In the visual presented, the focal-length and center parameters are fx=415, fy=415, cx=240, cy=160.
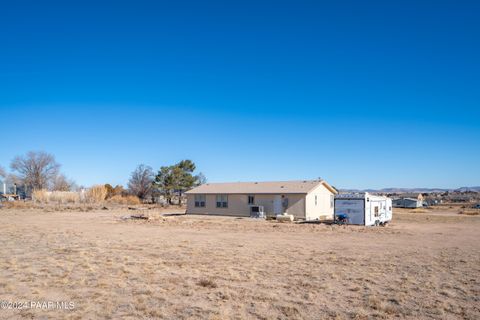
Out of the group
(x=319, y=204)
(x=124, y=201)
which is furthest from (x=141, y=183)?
(x=319, y=204)

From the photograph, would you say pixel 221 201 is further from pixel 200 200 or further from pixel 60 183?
pixel 60 183

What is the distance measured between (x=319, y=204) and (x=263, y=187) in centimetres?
526

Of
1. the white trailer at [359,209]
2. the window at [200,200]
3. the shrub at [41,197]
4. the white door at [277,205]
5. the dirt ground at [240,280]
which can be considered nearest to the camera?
the dirt ground at [240,280]

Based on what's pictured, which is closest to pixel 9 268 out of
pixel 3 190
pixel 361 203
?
pixel 361 203

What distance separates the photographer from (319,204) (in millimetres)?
35844

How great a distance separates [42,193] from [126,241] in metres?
45.5

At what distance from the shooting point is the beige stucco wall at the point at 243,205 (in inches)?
1344

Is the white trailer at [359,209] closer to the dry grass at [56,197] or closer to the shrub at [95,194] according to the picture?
the shrub at [95,194]

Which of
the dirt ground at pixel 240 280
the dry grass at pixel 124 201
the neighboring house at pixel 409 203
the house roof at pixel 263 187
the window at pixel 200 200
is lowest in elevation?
the neighboring house at pixel 409 203

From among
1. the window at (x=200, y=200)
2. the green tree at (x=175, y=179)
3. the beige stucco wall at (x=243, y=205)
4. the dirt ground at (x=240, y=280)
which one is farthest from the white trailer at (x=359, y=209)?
the green tree at (x=175, y=179)

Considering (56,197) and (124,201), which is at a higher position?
(56,197)

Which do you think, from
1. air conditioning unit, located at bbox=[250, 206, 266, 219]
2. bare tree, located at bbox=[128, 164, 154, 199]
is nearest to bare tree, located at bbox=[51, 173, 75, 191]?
bare tree, located at bbox=[128, 164, 154, 199]

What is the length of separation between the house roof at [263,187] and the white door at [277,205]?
0.60m

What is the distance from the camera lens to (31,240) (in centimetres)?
1791
